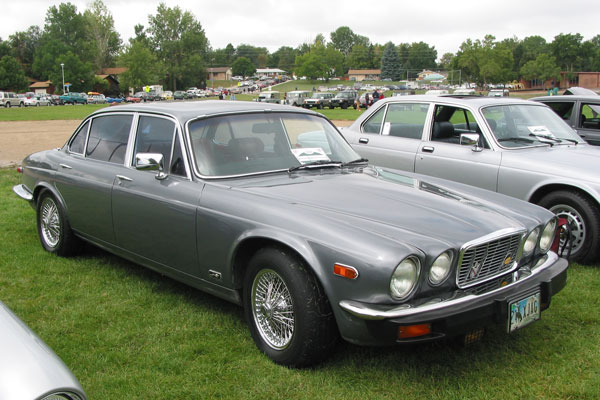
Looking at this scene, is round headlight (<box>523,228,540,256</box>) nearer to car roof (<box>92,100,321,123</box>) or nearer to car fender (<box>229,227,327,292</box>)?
car fender (<box>229,227,327,292</box>)

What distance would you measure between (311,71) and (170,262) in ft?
480

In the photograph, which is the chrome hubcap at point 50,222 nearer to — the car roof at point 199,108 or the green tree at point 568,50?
the car roof at point 199,108

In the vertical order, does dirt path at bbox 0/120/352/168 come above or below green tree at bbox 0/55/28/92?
below

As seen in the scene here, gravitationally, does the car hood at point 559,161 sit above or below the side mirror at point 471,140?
below

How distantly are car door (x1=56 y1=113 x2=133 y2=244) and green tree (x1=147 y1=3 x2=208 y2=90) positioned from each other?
114791 mm

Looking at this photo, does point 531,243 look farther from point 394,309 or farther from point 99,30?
point 99,30

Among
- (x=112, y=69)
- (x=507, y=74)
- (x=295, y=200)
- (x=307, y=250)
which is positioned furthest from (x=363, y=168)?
(x=112, y=69)

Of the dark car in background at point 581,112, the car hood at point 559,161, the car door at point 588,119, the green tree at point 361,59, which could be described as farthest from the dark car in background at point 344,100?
the green tree at point 361,59

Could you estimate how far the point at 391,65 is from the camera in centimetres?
15450

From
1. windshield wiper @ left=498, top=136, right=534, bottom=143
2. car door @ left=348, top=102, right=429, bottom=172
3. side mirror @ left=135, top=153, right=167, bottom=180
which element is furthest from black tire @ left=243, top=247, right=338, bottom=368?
windshield wiper @ left=498, top=136, right=534, bottom=143

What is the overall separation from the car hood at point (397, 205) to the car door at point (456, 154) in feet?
5.66

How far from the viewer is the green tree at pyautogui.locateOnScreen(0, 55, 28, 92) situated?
8300cm

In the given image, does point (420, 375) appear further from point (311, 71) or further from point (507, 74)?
point (311, 71)

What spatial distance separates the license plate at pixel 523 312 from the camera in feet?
10.1
